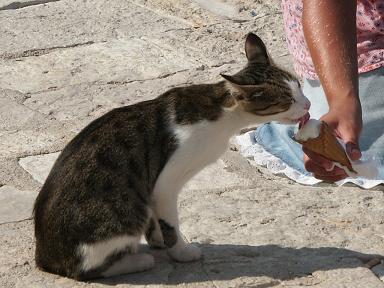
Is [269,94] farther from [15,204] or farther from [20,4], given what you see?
[20,4]

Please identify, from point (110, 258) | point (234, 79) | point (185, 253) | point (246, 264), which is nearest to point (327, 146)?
point (234, 79)

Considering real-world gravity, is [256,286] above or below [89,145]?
below

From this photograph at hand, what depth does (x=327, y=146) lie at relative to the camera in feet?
12.0

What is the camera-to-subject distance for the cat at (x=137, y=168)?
3.55 meters

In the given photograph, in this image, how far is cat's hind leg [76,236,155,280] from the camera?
140 inches

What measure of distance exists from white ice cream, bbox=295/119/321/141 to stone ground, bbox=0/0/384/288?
47 centimetres

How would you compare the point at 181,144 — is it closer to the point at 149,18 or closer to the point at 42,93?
the point at 42,93

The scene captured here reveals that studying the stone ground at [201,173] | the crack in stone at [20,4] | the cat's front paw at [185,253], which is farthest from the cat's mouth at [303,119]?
the crack in stone at [20,4]

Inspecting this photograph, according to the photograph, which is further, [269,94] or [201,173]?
[201,173]

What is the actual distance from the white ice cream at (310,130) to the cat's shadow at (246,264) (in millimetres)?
465

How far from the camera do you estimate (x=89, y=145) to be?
11.8ft

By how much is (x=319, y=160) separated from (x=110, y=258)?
0.88 m

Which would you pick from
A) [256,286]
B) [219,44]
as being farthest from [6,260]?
[219,44]

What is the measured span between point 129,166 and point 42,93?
1.98m
